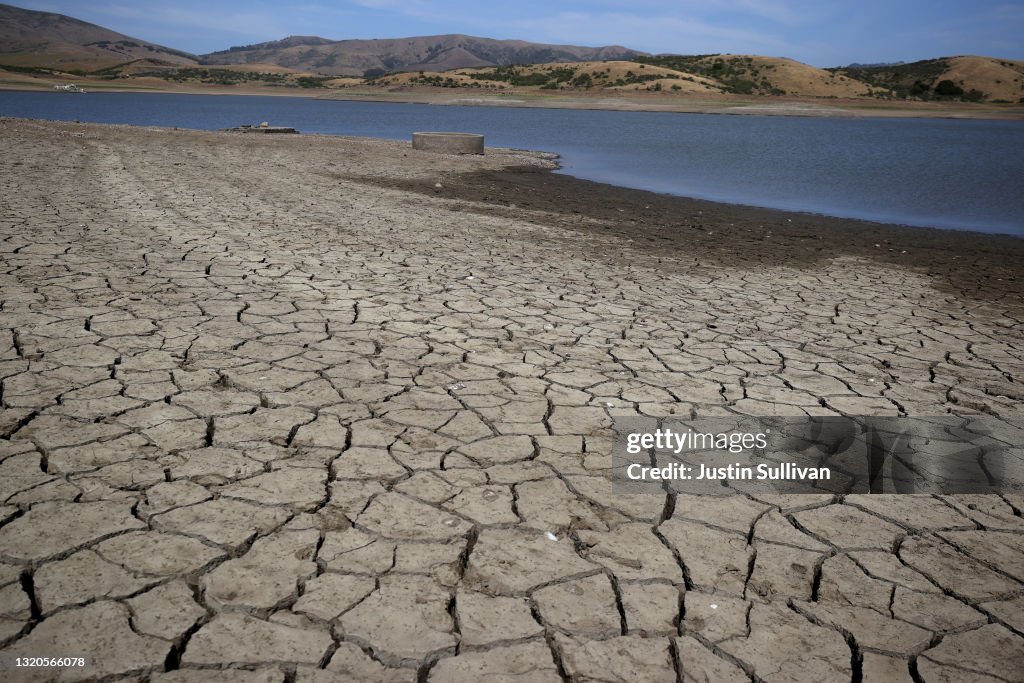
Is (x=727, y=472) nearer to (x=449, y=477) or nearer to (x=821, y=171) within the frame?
(x=449, y=477)

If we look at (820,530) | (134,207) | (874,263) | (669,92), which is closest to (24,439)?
(820,530)

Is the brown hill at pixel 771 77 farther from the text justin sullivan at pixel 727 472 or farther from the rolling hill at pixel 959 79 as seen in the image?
the text justin sullivan at pixel 727 472

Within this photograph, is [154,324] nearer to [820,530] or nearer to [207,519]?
[207,519]

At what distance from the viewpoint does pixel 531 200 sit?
11.1m

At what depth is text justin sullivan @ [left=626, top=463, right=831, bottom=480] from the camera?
291cm

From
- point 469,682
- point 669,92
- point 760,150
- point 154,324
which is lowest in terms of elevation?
point 469,682

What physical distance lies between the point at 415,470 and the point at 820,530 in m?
1.56

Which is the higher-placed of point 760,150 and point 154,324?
point 760,150

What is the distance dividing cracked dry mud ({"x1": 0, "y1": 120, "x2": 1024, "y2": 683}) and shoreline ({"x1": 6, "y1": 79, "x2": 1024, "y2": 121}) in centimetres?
5761

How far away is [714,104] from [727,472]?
66.9 metres

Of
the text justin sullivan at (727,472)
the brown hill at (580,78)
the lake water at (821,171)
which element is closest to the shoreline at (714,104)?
the brown hill at (580,78)

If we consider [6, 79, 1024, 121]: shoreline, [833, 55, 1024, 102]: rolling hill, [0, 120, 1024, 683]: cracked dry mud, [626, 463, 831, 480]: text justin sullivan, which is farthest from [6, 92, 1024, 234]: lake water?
[833, 55, 1024, 102]: rolling hill

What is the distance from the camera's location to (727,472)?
2.96 metres

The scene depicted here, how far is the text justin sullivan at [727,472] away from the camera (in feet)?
9.55
